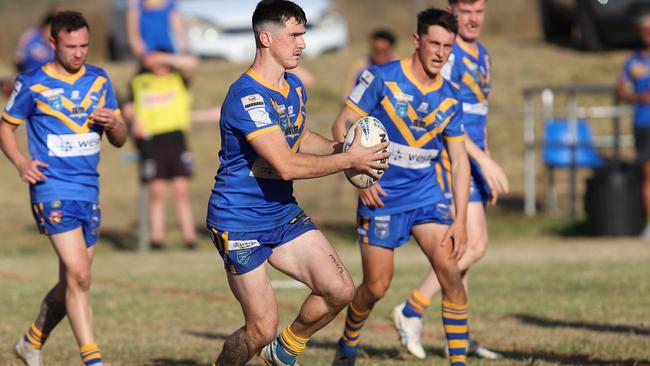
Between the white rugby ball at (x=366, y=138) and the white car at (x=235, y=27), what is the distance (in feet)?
50.5

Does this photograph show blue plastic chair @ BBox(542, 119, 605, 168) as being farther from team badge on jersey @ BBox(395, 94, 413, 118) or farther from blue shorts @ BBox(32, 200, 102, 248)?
blue shorts @ BBox(32, 200, 102, 248)

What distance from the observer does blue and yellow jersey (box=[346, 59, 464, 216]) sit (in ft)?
25.1

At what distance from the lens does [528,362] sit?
313 inches

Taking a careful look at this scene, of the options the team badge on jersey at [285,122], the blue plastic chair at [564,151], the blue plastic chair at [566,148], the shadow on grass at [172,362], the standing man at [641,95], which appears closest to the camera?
the team badge on jersey at [285,122]

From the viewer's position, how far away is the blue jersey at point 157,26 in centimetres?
1529

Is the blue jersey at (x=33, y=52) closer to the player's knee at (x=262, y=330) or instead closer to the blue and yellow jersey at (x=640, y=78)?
the blue and yellow jersey at (x=640, y=78)

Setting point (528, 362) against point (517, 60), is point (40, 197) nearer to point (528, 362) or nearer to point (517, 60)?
point (528, 362)

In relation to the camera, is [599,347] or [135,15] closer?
[599,347]

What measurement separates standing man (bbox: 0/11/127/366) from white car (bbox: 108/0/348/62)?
14.0 meters

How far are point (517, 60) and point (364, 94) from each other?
18.8 m

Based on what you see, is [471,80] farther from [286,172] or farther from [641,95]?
[641,95]

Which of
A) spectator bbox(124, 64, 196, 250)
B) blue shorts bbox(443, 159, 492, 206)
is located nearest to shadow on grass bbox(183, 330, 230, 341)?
blue shorts bbox(443, 159, 492, 206)

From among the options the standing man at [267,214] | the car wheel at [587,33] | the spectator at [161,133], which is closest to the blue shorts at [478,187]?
the standing man at [267,214]

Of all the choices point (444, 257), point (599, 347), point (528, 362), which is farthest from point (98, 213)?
point (599, 347)
